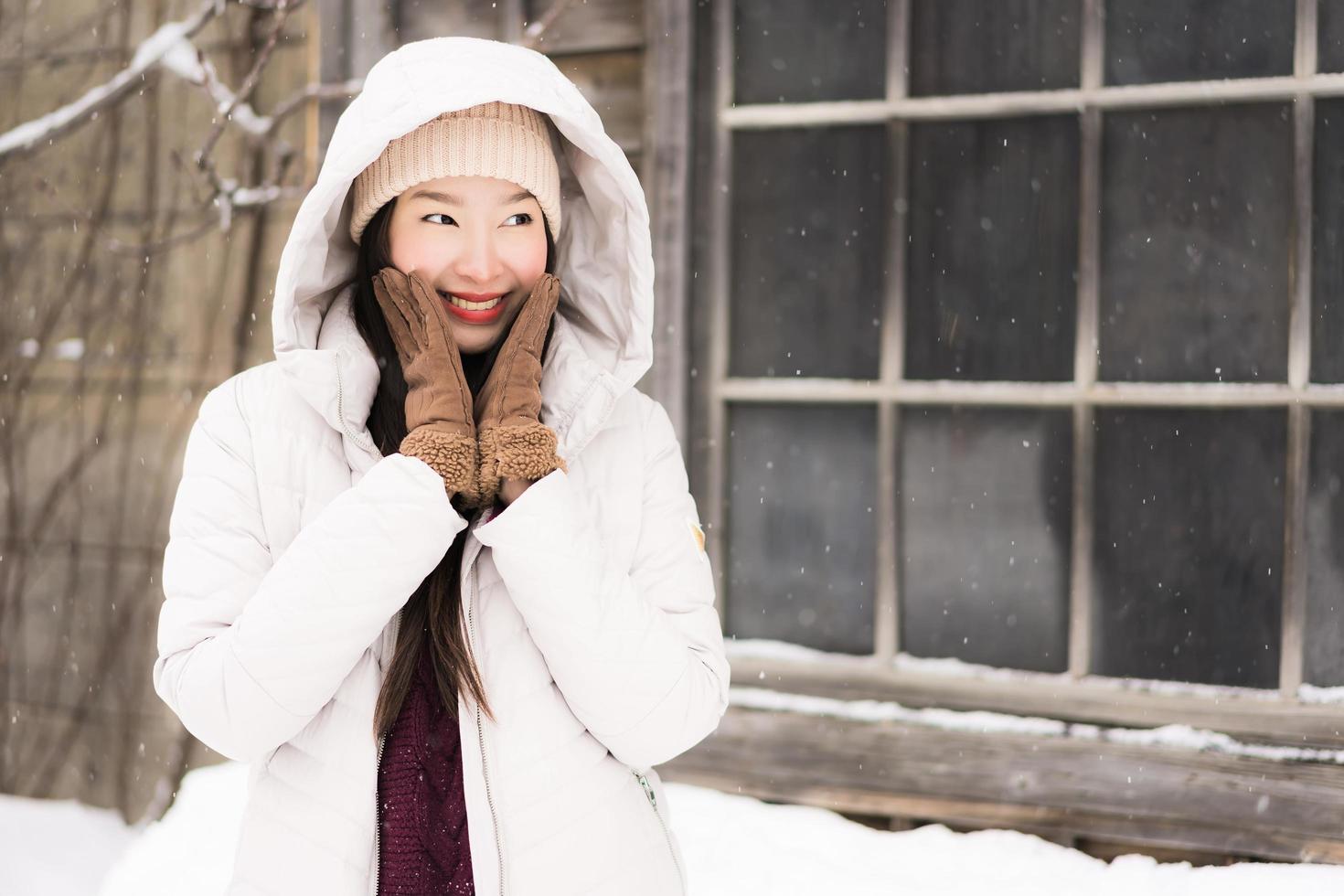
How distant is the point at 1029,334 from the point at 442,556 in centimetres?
159

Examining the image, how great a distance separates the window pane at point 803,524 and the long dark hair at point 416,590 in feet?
3.59

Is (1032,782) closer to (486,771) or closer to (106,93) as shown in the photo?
(486,771)

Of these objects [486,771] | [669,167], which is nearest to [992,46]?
[669,167]

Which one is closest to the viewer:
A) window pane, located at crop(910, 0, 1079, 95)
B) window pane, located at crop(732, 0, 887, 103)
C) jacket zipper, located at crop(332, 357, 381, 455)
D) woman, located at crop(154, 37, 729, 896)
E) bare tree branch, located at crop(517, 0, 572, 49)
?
woman, located at crop(154, 37, 729, 896)

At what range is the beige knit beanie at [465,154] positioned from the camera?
52.7 inches

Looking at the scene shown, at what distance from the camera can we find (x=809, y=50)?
247cm

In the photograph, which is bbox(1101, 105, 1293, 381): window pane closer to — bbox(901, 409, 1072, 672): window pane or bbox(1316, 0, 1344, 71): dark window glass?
bbox(1316, 0, 1344, 71): dark window glass

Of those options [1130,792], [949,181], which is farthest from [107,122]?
[1130,792]

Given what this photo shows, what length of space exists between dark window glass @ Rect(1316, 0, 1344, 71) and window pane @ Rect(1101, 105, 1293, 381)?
0.39 ft

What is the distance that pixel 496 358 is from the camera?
4.40 feet

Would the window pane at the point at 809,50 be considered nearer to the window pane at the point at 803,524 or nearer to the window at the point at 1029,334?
the window at the point at 1029,334

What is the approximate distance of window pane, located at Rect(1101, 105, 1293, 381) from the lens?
220 centimetres

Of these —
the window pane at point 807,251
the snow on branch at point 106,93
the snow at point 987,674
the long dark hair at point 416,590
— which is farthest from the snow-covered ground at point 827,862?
the snow on branch at point 106,93

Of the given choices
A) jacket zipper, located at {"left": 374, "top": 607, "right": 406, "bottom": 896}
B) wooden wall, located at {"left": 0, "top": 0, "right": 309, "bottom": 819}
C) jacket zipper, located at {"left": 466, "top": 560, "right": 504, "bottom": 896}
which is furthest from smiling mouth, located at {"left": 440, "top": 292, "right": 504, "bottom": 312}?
wooden wall, located at {"left": 0, "top": 0, "right": 309, "bottom": 819}
